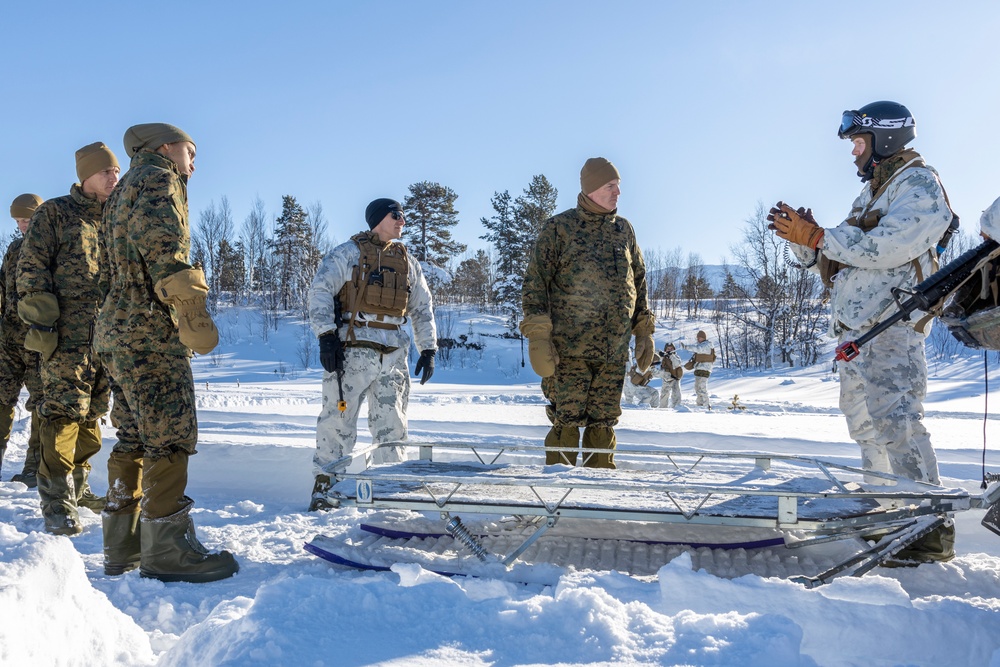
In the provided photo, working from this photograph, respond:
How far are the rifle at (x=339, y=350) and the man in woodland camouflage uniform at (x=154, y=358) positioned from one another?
134 cm

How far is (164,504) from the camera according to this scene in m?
2.90

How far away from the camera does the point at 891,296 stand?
3146mm

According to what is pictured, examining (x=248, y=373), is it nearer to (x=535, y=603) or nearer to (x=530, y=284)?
(x=530, y=284)

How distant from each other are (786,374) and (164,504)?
855 inches

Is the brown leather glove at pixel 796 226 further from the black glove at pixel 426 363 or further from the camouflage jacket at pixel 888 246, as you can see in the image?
the black glove at pixel 426 363

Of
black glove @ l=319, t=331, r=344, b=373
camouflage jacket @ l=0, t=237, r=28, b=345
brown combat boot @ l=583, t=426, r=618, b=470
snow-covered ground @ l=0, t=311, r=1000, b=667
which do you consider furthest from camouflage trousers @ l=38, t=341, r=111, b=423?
brown combat boot @ l=583, t=426, r=618, b=470

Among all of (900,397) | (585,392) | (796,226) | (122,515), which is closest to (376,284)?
(585,392)

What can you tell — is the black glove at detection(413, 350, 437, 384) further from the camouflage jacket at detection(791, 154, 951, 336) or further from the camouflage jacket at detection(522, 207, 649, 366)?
the camouflage jacket at detection(791, 154, 951, 336)

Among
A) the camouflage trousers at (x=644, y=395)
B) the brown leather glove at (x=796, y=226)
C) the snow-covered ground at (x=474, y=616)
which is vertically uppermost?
the brown leather glove at (x=796, y=226)

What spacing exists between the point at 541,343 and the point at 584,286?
48 cm

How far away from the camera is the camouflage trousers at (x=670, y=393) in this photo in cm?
1384

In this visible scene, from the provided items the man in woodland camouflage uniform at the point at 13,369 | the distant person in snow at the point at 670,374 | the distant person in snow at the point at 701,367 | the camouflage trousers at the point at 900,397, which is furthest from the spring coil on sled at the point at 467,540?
the distant person in snow at the point at 670,374

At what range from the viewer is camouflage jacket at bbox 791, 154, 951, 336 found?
3.03 meters

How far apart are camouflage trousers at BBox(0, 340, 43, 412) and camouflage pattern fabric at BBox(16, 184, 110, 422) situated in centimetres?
106
